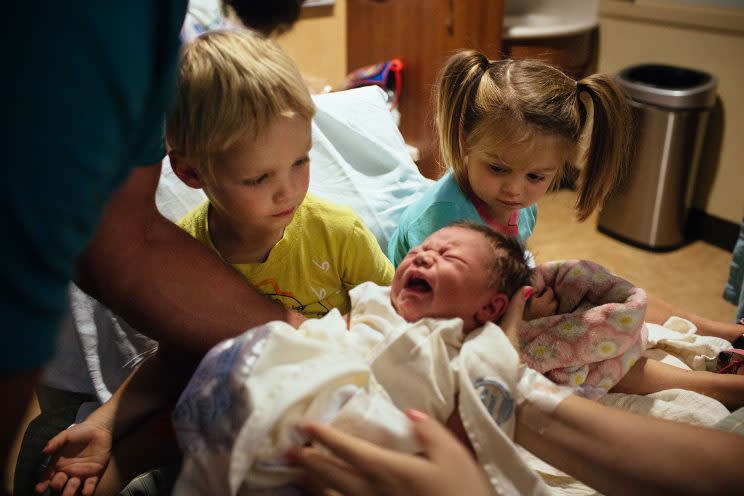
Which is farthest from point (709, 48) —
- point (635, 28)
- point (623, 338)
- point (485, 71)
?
point (623, 338)

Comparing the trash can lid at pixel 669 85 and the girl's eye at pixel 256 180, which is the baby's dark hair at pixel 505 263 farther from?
the trash can lid at pixel 669 85

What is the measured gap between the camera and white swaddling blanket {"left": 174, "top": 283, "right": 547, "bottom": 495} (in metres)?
0.79

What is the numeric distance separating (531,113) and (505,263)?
17.1 inches

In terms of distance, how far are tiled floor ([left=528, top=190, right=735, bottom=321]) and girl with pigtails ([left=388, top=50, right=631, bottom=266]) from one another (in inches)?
49.9

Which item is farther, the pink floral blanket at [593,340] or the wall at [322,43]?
the wall at [322,43]

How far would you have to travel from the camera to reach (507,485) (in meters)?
0.85

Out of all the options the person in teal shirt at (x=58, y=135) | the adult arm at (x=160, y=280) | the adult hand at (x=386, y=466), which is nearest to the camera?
the person in teal shirt at (x=58, y=135)

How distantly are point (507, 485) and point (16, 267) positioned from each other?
62 centimetres

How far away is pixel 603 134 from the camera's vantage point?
146 cm

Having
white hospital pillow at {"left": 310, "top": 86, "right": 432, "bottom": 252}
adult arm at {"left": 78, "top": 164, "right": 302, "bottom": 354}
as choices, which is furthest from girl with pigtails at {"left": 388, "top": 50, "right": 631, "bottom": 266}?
adult arm at {"left": 78, "top": 164, "right": 302, "bottom": 354}

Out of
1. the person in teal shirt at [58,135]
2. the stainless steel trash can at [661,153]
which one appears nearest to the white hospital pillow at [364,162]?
the person in teal shirt at [58,135]

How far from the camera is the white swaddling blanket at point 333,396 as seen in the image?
79 centimetres

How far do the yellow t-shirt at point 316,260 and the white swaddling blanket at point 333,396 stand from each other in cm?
29

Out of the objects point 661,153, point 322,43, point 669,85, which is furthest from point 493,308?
point 322,43
